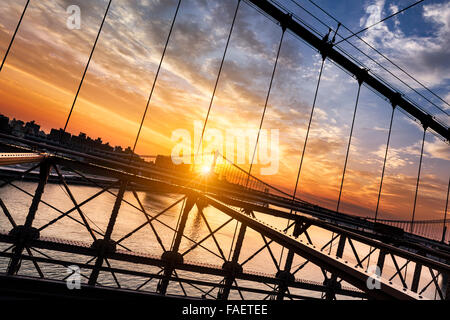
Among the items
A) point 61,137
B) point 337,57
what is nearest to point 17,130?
point 61,137

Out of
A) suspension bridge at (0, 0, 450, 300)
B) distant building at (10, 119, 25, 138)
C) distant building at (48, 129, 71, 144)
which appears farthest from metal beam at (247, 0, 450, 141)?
distant building at (10, 119, 25, 138)

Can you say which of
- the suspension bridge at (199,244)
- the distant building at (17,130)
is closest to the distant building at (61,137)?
the suspension bridge at (199,244)

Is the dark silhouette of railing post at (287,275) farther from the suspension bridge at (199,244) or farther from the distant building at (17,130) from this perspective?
the distant building at (17,130)

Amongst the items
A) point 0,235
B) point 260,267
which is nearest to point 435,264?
point 0,235

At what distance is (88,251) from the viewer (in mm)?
4605

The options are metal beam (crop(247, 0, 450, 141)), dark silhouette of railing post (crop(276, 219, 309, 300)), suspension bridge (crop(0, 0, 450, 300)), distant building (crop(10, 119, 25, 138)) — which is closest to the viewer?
suspension bridge (crop(0, 0, 450, 300))

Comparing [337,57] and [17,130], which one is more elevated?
[337,57]

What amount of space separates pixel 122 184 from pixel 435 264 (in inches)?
215

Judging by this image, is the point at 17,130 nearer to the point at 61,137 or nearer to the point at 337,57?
the point at 61,137

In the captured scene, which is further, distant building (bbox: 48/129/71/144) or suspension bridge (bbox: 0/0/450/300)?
distant building (bbox: 48/129/71/144)

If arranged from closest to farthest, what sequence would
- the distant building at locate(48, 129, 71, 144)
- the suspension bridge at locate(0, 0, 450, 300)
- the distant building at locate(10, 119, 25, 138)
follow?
the suspension bridge at locate(0, 0, 450, 300)
the distant building at locate(48, 129, 71, 144)
the distant building at locate(10, 119, 25, 138)

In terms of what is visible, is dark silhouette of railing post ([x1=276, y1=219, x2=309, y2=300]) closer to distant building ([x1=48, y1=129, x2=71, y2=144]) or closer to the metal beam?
distant building ([x1=48, y1=129, x2=71, y2=144])

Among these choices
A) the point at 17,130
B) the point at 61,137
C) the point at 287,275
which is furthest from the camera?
the point at 17,130
